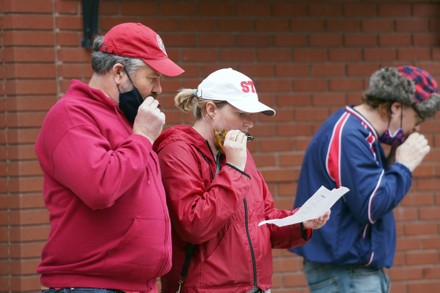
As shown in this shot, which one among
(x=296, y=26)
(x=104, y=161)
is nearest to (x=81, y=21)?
(x=296, y=26)

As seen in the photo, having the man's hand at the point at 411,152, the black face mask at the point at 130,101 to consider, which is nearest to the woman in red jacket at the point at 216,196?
the black face mask at the point at 130,101

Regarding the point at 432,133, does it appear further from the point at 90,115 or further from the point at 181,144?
the point at 90,115

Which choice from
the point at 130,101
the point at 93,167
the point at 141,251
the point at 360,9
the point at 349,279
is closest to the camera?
the point at 93,167

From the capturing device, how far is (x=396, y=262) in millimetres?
6605

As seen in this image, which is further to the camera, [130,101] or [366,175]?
[366,175]

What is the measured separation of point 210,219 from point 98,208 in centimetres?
51

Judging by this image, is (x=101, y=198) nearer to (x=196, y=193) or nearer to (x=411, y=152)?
(x=196, y=193)

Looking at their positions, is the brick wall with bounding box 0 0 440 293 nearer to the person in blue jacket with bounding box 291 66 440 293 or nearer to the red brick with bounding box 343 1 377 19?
the red brick with bounding box 343 1 377 19

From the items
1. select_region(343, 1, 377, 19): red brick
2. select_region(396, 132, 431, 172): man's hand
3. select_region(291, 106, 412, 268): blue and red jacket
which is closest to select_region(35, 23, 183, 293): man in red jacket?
select_region(291, 106, 412, 268): blue and red jacket

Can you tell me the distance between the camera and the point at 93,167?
11.3 ft

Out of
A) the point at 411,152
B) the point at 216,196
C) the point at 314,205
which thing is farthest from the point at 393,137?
the point at 216,196

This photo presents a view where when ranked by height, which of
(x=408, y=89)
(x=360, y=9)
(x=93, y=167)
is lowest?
(x=93, y=167)

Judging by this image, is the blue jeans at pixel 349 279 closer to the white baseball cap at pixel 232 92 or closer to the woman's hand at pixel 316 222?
the woman's hand at pixel 316 222

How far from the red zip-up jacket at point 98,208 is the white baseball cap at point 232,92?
20.5 inches
